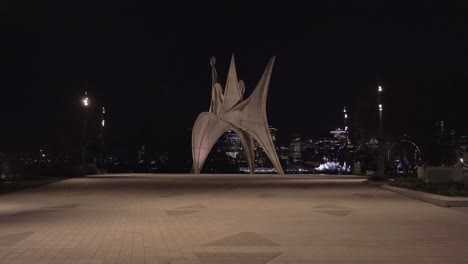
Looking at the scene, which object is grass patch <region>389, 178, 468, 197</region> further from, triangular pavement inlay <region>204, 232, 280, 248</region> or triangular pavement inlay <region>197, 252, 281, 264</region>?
triangular pavement inlay <region>197, 252, 281, 264</region>

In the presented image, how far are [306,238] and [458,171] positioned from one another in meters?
15.6

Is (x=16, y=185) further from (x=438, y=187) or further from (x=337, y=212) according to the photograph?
(x=438, y=187)

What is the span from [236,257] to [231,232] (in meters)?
2.51

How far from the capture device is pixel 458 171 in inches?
911

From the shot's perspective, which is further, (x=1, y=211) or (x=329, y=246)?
(x=1, y=211)

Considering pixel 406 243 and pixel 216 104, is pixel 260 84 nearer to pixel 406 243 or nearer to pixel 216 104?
pixel 216 104

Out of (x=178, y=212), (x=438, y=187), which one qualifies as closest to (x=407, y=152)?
(x=438, y=187)

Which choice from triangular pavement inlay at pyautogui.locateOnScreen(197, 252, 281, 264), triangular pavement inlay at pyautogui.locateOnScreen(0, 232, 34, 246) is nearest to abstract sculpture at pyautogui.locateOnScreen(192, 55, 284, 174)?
triangular pavement inlay at pyautogui.locateOnScreen(0, 232, 34, 246)

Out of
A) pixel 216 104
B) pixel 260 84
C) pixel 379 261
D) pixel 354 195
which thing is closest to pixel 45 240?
pixel 379 261

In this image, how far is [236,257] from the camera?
26.2ft

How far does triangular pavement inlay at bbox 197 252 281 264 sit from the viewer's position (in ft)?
25.2

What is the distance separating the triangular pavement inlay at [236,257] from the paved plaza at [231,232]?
0.01 metres

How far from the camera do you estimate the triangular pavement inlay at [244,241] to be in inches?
356

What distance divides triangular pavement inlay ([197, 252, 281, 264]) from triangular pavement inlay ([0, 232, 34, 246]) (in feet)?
10.7
